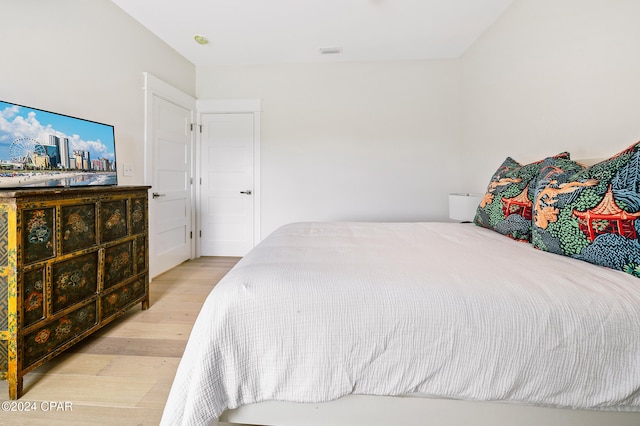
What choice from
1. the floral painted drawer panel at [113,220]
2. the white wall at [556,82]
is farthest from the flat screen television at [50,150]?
the white wall at [556,82]

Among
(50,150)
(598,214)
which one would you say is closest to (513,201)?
(598,214)

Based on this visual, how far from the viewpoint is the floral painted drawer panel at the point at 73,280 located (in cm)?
148

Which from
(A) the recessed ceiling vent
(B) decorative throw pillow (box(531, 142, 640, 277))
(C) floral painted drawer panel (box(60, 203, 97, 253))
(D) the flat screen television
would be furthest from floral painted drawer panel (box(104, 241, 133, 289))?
(A) the recessed ceiling vent

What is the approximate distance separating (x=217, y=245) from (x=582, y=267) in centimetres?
372

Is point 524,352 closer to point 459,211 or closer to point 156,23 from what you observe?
point 459,211

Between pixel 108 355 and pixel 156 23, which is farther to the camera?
pixel 156 23

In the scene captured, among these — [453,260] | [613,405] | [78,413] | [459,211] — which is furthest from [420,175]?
[78,413]

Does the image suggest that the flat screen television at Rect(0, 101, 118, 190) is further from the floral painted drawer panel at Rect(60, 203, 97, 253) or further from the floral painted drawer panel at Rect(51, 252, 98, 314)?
the floral painted drawer panel at Rect(51, 252, 98, 314)

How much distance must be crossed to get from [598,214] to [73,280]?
2.51 meters

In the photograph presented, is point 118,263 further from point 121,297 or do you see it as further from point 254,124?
point 254,124

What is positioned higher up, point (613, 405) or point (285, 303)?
point (285, 303)

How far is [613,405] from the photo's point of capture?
82 centimetres

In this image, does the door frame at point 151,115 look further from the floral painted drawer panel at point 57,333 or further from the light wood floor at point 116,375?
the floral painted drawer panel at point 57,333

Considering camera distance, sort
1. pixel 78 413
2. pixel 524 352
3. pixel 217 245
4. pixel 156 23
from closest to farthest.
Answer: pixel 524 352 < pixel 78 413 < pixel 156 23 < pixel 217 245
